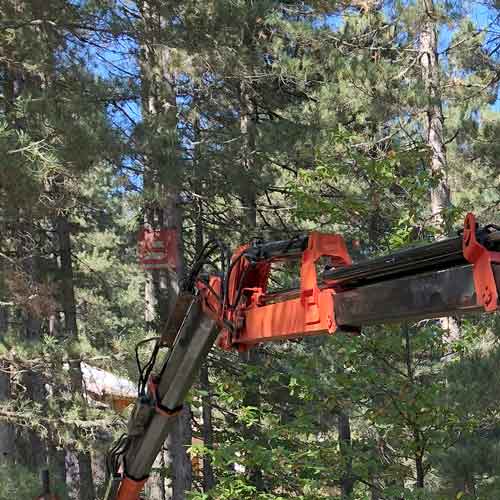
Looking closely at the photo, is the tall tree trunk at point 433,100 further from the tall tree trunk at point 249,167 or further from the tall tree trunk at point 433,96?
the tall tree trunk at point 249,167

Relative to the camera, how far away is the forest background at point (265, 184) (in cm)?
723

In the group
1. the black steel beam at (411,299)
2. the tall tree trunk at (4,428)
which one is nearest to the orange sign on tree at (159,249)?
the tall tree trunk at (4,428)

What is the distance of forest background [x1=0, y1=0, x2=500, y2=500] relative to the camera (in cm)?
723

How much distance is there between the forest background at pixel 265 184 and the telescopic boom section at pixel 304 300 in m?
2.82

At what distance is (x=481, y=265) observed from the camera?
7.81 ft

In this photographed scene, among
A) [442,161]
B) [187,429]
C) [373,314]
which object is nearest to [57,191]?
[187,429]

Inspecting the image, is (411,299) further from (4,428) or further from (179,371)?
(4,428)

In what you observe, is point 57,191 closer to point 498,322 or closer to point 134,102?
point 134,102

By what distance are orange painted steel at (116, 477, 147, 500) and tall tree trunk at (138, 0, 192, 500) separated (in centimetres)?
377

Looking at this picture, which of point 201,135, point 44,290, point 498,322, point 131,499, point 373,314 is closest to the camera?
point 373,314

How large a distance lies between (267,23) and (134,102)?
2.43 m

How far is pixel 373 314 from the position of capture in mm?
2900

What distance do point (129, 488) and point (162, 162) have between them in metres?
5.59

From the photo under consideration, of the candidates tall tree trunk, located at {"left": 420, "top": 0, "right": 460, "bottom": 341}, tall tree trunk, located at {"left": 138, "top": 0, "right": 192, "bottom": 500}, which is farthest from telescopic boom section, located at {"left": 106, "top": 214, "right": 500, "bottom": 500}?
tall tree trunk, located at {"left": 420, "top": 0, "right": 460, "bottom": 341}
